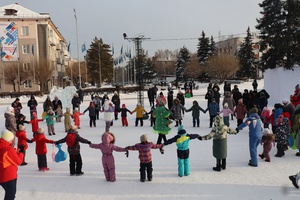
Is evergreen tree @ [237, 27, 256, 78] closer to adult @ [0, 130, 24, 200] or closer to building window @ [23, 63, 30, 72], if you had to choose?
building window @ [23, 63, 30, 72]

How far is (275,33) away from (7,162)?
899 inches

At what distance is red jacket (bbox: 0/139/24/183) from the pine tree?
20978 mm

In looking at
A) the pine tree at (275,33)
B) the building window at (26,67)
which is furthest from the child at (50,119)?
the building window at (26,67)

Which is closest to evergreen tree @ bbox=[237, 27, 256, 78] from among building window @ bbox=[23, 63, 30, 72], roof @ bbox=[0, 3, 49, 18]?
roof @ bbox=[0, 3, 49, 18]

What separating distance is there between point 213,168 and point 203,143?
2.86 m

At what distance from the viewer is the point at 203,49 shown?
59.9m

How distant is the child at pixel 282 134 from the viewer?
782cm

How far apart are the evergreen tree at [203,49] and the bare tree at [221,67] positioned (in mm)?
5791

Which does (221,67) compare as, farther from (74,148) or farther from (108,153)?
(108,153)

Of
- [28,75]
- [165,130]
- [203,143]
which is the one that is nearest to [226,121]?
[203,143]

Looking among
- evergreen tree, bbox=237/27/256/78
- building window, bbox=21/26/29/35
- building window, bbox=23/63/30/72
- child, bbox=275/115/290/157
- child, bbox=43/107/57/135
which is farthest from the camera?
evergreen tree, bbox=237/27/256/78

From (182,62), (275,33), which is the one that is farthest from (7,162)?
(182,62)

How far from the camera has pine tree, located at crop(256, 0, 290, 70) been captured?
871 inches

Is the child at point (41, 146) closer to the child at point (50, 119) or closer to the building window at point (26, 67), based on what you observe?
the child at point (50, 119)
